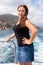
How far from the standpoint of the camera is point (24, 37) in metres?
1.71

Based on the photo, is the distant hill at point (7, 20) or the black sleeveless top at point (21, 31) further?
the distant hill at point (7, 20)

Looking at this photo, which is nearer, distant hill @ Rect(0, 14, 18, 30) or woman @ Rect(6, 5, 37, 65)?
woman @ Rect(6, 5, 37, 65)

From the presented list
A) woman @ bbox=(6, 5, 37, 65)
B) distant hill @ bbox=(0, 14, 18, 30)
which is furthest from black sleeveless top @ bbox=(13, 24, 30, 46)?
distant hill @ bbox=(0, 14, 18, 30)

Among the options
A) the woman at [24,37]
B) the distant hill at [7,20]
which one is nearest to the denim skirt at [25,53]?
the woman at [24,37]

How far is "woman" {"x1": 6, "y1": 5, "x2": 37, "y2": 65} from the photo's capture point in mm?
1688

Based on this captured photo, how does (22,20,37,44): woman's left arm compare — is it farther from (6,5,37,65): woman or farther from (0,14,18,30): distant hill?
(0,14,18,30): distant hill

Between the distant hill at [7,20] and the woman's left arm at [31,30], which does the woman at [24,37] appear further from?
the distant hill at [7,20]

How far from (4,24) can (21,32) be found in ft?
10.0

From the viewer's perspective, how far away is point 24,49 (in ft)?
5.66

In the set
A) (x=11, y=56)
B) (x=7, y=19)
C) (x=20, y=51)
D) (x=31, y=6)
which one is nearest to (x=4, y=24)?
(x=7, y=19)

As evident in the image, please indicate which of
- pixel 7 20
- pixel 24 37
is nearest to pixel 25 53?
pixel 24 37

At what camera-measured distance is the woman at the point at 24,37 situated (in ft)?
5.54

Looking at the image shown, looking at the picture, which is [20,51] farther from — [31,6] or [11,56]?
[11,56]

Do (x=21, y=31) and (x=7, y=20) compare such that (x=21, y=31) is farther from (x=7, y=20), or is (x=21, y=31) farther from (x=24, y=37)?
(x=7, y=20)
